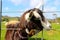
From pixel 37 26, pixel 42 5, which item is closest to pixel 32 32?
pixel 37 26

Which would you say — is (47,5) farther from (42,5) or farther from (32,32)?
(32,32)

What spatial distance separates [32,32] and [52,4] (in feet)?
2.09

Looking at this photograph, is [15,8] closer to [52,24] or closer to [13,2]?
[13,2]

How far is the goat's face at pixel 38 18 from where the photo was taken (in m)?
6.03

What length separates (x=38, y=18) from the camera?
6039 mm

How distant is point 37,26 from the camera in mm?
6070

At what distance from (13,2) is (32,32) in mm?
670

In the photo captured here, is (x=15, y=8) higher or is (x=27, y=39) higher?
(x=15, y=8)

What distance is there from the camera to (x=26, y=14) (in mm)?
6070

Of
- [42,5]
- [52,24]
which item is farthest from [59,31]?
[42,5]

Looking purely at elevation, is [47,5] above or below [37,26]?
above

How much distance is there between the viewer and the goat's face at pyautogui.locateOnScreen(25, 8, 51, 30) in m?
6.03

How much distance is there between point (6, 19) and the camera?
6180 mm

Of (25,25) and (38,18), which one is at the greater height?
(38,18)
